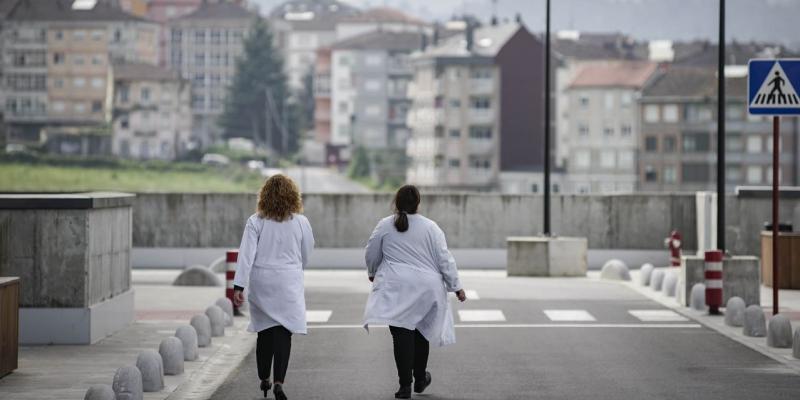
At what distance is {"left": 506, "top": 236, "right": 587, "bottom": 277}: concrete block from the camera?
35.4m

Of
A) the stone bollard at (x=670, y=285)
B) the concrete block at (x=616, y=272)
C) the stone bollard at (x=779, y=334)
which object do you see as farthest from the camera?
the concrete block at (x=616, y=272)

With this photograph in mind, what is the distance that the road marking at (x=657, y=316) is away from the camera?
2341cm

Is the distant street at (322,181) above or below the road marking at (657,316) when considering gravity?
above

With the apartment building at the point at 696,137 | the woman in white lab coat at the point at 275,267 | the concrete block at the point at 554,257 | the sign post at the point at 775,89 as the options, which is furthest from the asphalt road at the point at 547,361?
the apartment building at the point at 696,137

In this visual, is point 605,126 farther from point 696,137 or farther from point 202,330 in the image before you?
point 202,330

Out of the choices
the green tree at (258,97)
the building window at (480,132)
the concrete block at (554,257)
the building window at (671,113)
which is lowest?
the concrete block at (554,257)

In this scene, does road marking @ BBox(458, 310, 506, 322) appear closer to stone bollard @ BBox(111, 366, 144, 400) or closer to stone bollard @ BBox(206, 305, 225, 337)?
stone bollard @ BBox(206, 305, 225, 337)

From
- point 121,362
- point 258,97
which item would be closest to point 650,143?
point 258,97

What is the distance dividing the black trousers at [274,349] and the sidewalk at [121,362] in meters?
0.78

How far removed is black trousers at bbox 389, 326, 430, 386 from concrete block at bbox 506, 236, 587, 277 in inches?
819

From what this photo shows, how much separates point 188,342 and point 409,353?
4091 mm

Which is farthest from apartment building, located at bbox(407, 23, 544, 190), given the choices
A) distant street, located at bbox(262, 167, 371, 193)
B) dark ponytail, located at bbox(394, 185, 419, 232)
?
dark ponytail, located at bbox(394, 185, 419, 232)

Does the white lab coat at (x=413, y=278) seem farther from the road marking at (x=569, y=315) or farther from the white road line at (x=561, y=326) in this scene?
the road marking at (x=569, y=315)

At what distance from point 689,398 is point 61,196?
299 inches
